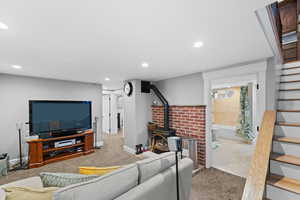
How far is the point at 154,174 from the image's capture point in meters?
1.32

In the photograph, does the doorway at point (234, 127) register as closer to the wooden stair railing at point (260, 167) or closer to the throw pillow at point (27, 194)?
the wooden stair railing at point (260, 167)

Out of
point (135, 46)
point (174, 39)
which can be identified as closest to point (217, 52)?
point (174, 39)

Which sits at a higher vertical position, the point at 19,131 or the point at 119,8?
the point at 119,8

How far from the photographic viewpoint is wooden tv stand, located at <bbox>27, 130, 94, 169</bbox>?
306cm

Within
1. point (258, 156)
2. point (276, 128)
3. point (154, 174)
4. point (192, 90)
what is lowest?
point (154, 174)

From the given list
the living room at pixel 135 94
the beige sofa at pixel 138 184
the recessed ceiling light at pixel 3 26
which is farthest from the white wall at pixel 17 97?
the recessed ceiling light at pixel 3 26

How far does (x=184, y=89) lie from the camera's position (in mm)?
3490

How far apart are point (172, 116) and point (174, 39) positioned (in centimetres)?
249

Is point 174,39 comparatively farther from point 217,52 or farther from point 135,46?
point 217,52

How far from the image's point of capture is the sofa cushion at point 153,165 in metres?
1.24

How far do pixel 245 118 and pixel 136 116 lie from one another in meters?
3.89

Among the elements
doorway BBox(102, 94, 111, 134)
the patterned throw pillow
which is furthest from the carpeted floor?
doorway BBox(102, 94, 111, 134)

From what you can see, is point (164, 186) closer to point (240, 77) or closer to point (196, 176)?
point (196, 176)

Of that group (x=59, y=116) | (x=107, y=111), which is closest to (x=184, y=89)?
(x=59, y=116)
